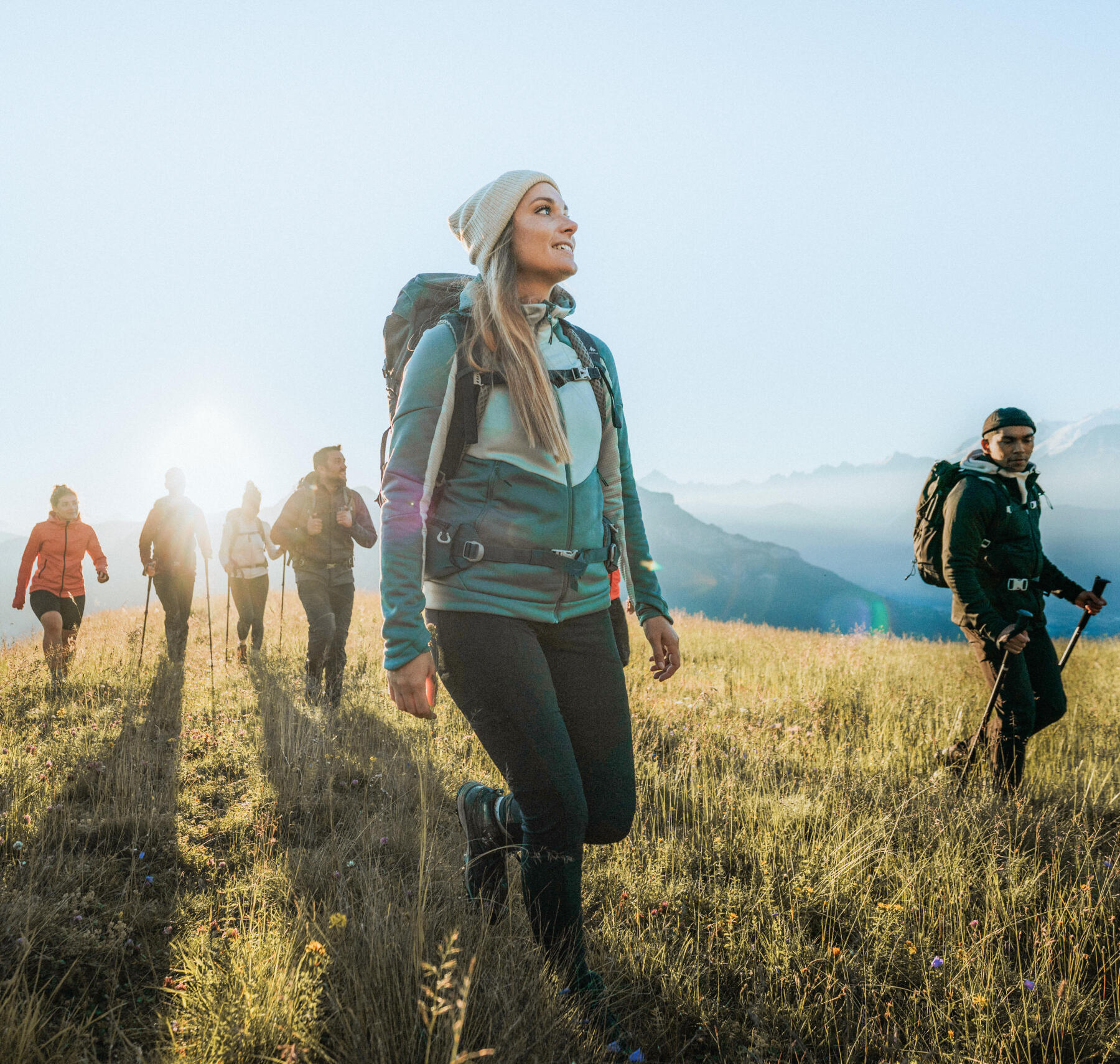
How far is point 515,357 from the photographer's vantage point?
217 cm

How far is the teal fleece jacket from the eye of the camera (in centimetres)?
201

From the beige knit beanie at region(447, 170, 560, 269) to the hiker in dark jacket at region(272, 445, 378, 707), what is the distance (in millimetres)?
4628

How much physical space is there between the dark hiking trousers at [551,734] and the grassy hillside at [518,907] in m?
0.21

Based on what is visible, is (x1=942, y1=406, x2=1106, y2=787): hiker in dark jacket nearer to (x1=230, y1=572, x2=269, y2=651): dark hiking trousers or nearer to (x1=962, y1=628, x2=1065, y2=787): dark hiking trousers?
(x1=962, y1=628, x2=1065, y2=787): dark hiking trousers

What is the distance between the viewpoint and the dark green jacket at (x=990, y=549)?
4.36 m

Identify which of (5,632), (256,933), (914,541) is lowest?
(5,632)

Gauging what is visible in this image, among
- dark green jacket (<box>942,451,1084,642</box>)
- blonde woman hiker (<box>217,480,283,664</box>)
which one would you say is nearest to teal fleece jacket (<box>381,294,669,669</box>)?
dark green jacket (<box>942,451,1084,642</box>)

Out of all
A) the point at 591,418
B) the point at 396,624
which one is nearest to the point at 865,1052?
the point at 396,624

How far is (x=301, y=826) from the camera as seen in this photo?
362 cm

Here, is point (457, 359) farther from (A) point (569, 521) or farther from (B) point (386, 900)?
(B) point (386, 900)

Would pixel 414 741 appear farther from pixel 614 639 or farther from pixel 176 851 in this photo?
pixel 614 639

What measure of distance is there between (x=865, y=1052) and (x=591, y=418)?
6.65 feet

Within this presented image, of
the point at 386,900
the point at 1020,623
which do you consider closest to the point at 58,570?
the point at 386,900

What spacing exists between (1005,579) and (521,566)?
3721mm
